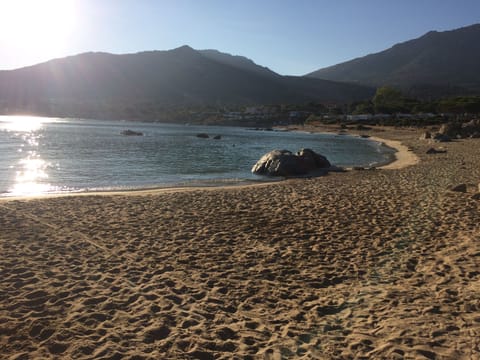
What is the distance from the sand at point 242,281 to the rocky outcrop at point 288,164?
10.7 meters

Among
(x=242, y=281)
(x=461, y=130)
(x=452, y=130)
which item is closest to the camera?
(x=242, y=281)

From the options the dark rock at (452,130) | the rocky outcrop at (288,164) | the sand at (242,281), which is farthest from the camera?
the dark rock at (452,130)

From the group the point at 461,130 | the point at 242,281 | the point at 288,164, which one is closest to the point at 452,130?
the point at 461,130

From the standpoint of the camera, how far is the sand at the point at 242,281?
5242 mm

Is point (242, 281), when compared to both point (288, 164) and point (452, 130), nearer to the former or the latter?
point (288, 164)

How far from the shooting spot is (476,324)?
5.45 metres

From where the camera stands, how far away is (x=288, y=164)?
24.5 m

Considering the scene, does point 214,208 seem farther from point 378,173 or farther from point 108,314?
point 378,173

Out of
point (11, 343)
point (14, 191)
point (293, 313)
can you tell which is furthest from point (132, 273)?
point (14, 191)

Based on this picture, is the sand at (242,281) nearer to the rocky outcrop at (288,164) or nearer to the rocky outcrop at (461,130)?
the rocky outcrop at (288,164)

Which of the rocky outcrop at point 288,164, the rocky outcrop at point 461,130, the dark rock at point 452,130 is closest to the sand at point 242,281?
the rocky outcrop at point 288,164

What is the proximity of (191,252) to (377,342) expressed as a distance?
4839 millimetres

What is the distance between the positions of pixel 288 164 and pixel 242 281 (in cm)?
1766

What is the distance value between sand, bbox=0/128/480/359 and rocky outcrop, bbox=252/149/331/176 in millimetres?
10700
